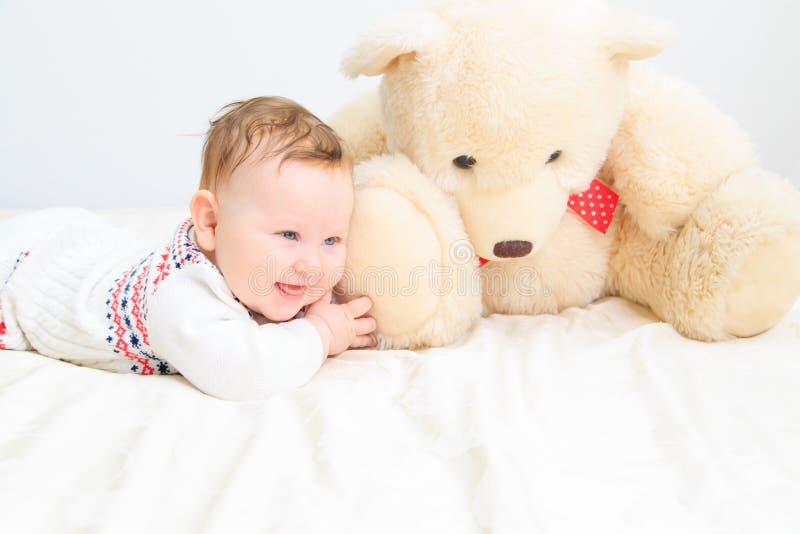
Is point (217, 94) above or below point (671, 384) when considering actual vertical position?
above

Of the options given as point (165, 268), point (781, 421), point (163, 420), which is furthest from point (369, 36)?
point (781, 421)

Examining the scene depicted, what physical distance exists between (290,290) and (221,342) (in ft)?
0.43

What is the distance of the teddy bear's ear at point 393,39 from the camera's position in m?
0.87

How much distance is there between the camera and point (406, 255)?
0.93 metres

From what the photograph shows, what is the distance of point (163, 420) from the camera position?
0.73 metres

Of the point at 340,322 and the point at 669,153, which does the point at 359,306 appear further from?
the point at 669,153

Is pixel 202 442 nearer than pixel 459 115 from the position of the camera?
Yes

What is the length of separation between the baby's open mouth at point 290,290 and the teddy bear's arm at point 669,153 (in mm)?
529

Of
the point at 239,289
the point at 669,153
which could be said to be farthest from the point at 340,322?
the point at 669,153

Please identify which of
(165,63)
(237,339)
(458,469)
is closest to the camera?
(458,469)

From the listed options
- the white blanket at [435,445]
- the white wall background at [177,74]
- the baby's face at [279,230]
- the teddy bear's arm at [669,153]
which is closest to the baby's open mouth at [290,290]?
the baby's face at [279,230]

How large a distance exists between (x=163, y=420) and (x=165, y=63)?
58.4 inches

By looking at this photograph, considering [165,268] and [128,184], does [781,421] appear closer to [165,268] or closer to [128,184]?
[165,268]

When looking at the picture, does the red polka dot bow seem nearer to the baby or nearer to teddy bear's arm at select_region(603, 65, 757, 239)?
teddy bear's arm at select_region(603, 65, 757, 239)
